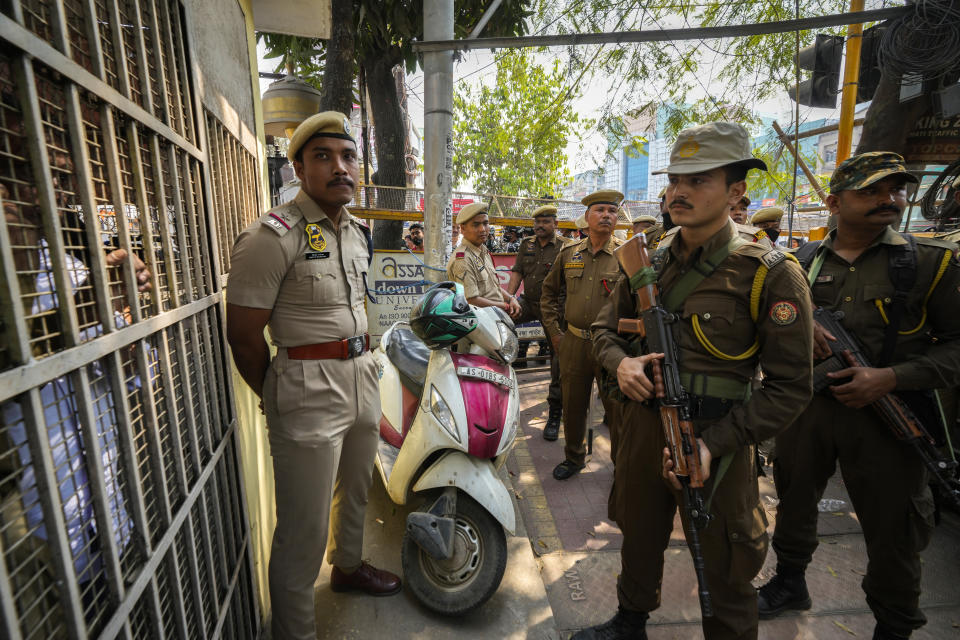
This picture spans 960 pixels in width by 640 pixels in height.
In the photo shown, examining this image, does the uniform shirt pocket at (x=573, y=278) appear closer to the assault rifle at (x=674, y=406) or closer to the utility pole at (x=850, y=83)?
the assault rifle at (x=674, y=406)

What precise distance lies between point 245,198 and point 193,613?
2.03m

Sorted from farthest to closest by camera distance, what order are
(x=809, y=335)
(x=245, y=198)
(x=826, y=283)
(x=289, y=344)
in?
(x=245, y=198)
(x=826, y=283)
(x=289, y=344)
(x=809, y=335)

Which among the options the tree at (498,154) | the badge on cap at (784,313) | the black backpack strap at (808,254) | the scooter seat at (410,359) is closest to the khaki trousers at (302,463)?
the scooter seat at (410,359)

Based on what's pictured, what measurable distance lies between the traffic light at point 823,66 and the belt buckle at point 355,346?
526 cm

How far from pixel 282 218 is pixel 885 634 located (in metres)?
3.06

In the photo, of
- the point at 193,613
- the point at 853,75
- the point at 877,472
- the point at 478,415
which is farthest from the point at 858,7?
the point at 193,613

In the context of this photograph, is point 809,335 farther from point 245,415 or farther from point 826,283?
point 245,415

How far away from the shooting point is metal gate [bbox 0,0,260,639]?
0.71 m

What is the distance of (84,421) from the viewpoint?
824mm

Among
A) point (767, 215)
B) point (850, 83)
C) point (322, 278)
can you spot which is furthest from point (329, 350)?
point (850, 83)

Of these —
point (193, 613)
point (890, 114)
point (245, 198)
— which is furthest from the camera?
point (890, 114)

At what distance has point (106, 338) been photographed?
88 centimetres

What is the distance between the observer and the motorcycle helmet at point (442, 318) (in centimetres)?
238

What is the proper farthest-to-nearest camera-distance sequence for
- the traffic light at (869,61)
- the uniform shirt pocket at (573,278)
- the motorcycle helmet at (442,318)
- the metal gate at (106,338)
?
the traffic light at (869,61), the uniform shirt pocket at (573,278), the motorcycle helmet at (442,318), the metal gate at (106,338)
